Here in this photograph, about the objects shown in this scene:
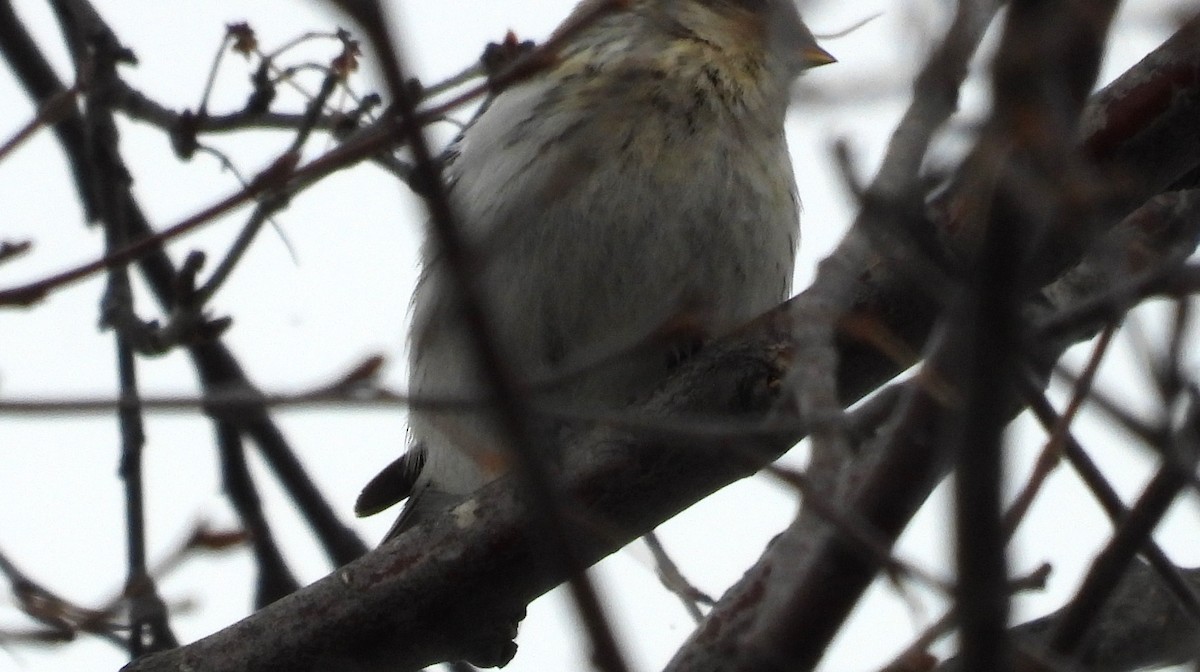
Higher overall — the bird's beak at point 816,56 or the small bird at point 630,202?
the bird's beak at point 816,56

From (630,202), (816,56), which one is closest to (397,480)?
(630,202)

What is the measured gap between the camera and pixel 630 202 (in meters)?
4.59

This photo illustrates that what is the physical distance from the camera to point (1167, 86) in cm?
345

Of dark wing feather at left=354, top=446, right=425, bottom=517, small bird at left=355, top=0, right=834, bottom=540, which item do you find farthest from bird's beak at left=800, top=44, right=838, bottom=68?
dark wing feather at left=354, top=446, right=425, bottom=517

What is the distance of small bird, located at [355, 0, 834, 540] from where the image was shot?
4605mm

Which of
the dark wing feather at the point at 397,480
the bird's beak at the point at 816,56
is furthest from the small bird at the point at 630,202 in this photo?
the dark wing feather at the point at 397,480

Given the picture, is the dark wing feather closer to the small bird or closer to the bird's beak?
the small bird

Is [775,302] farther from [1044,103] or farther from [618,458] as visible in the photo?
[1044,103]

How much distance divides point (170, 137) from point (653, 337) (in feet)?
7.12

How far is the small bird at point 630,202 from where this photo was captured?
4.61m

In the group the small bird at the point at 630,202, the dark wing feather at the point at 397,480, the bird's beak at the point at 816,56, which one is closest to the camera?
the small bird at the point at 630,202

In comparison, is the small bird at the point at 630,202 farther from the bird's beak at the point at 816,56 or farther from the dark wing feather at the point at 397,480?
the dark wing feather at the point at 397,480

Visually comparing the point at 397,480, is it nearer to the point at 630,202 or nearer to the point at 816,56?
the point at 630,202

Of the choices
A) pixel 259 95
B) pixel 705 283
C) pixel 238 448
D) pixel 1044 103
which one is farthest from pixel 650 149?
pixel 1044 103
